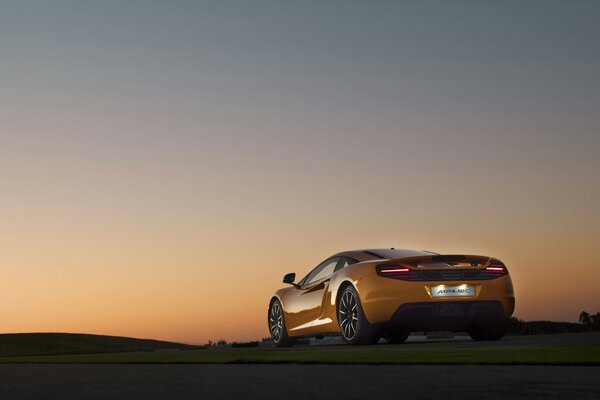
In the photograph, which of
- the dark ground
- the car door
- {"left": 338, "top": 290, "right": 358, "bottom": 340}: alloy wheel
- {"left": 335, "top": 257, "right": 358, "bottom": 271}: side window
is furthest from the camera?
the car door

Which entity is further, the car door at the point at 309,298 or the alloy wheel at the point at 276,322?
the alloy wheel at the point at 276,322

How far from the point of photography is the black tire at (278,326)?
48.7 ft

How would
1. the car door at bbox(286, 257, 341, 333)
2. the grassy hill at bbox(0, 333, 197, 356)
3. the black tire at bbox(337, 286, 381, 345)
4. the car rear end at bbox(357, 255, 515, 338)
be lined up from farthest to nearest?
the grassy hill at bbox(0, 333, 197, 356) → the car door at bbox(286, 257, 341, 333) → the black tire at bbox(337, 286, 381, 345) → the car rear end at bbox(357, 255, 515, 338)

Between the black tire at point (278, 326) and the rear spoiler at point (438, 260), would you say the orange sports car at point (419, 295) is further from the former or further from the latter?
the black tire at point (278, 326)

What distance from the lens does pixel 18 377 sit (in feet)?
25.3

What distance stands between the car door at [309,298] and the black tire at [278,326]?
0.92ft

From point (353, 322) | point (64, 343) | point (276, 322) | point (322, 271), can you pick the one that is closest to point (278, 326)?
point (276, 322)

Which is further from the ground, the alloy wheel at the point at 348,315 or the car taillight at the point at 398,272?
the car taillight at the point at 398,272

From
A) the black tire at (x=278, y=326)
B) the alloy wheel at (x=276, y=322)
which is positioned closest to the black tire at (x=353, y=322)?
the black tire at (x=278, y=326)

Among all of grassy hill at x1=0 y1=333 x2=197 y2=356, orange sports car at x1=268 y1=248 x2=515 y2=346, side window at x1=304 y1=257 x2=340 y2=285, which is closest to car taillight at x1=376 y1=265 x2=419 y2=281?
orange sports car at x1=268 y1=248 x2=515 y2=346

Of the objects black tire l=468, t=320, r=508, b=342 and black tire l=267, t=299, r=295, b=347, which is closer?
black tire l=468, t=320, r=508, b=342

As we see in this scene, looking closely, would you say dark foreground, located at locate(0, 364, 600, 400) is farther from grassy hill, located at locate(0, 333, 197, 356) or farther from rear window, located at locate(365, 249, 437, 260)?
grassy hill, located at locate(0, 333, 197, 356)

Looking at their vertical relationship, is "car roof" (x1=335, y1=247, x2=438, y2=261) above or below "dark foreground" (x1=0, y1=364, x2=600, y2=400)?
above

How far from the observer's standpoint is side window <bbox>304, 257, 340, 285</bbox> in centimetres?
1365
